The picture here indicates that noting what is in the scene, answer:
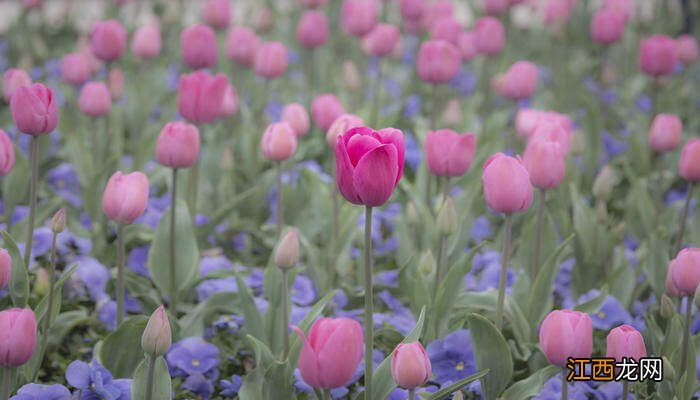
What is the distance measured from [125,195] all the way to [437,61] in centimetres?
135

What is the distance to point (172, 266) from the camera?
219 centimetres

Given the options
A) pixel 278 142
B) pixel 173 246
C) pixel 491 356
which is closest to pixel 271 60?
pixel 278 142

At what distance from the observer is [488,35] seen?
3.49 m

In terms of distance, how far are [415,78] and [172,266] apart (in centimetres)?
252

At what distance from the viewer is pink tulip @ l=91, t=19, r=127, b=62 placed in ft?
9.86

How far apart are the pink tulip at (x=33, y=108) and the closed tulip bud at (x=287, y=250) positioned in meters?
0.57

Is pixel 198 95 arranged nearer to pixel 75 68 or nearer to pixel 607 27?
pixel 75 68

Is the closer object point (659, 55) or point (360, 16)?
point (659, 55)

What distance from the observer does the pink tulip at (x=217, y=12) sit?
3.71 metres

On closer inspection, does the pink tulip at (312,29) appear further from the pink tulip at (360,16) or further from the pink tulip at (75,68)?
the pink tulip at (75,68)

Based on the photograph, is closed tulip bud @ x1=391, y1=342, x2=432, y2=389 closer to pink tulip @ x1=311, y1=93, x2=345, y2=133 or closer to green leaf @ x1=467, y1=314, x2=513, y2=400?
green leaf @ x1=467, y1=314, x2=513, y2=400

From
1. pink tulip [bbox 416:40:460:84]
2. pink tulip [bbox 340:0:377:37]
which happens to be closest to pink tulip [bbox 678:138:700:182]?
pink tulip [bbox 416:40:460:84]

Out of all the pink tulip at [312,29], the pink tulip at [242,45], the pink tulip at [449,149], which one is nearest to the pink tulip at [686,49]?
the pink tulip at [312,29]

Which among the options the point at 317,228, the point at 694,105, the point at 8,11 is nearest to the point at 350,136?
the point at 317,228
